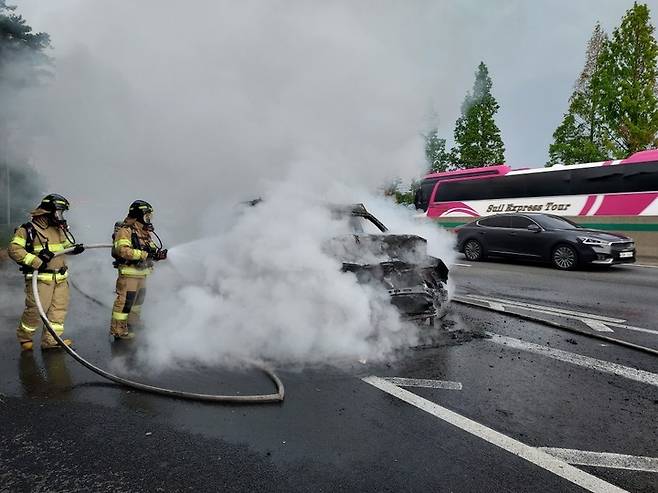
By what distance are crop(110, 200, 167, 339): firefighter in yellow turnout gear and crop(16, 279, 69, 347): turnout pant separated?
1.73 feet

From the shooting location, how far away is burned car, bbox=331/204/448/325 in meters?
4.91

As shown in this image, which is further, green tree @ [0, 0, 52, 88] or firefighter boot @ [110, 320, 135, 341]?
green tree @ [0, 0, 52, 88]

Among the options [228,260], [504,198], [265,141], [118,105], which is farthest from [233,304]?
[504,198]

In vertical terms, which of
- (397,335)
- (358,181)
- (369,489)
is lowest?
(369,489)

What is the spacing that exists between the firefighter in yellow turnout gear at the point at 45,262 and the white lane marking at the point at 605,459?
4520 mm

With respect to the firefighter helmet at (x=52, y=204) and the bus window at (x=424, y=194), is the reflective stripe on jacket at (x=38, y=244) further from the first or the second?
the bus window at (x=424, y=194)

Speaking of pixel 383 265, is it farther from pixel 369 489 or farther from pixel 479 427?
pixel 369 489

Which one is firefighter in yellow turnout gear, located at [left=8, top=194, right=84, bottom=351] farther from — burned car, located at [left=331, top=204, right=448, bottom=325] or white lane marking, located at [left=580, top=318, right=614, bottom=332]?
white lane marking, located at [left=580, top=318, right=614, bottom=332]

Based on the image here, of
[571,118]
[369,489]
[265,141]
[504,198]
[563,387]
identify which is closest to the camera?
[369,489]

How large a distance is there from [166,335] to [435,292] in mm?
2936

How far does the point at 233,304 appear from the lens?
15.9 ft

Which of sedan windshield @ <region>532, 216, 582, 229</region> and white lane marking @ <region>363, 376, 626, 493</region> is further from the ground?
sedan windshield @ <region>532, 216, 582, 229</region>

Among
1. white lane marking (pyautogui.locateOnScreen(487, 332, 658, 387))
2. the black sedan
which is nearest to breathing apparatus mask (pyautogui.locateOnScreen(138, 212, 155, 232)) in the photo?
white lane marking (pyautogui.locateOnScreen(487, 332, 658, 387))

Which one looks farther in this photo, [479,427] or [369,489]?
[479,427]
